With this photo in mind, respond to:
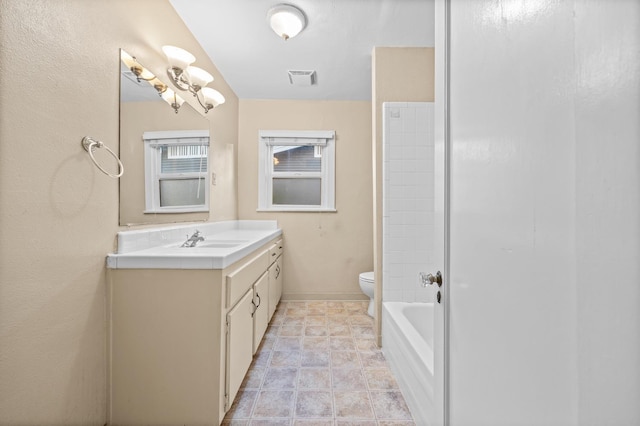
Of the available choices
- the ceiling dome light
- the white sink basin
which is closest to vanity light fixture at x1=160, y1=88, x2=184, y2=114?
the ceiling dome light

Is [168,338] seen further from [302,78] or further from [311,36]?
[302,78]

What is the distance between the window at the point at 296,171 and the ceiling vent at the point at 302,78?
0.59 metres

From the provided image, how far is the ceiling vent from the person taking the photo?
2.83 metres

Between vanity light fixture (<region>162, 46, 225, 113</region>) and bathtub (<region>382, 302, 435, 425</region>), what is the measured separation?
223 centimetres

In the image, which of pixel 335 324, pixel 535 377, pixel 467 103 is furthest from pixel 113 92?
pixel 335 324

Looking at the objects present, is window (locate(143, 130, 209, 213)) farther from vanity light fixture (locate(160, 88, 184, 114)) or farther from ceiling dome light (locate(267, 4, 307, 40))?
ceiling dome light (locate(267, 4, 307, 40))

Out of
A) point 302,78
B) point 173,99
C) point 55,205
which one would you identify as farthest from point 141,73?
point 302,78

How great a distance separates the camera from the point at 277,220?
3492 mm

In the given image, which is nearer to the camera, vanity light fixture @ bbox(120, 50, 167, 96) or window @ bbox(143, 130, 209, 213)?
vanity light fixture @ bbox(120, 50, 167, 96)

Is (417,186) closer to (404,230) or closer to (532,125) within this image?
(404,230)

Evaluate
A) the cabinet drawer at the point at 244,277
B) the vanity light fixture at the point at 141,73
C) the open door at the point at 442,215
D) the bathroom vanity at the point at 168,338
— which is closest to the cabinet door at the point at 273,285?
the cabinet drawer at the point at 244,277

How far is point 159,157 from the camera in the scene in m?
1.88

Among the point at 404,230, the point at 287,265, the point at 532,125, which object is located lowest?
the point at 287,265

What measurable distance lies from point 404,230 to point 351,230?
1.24 m
